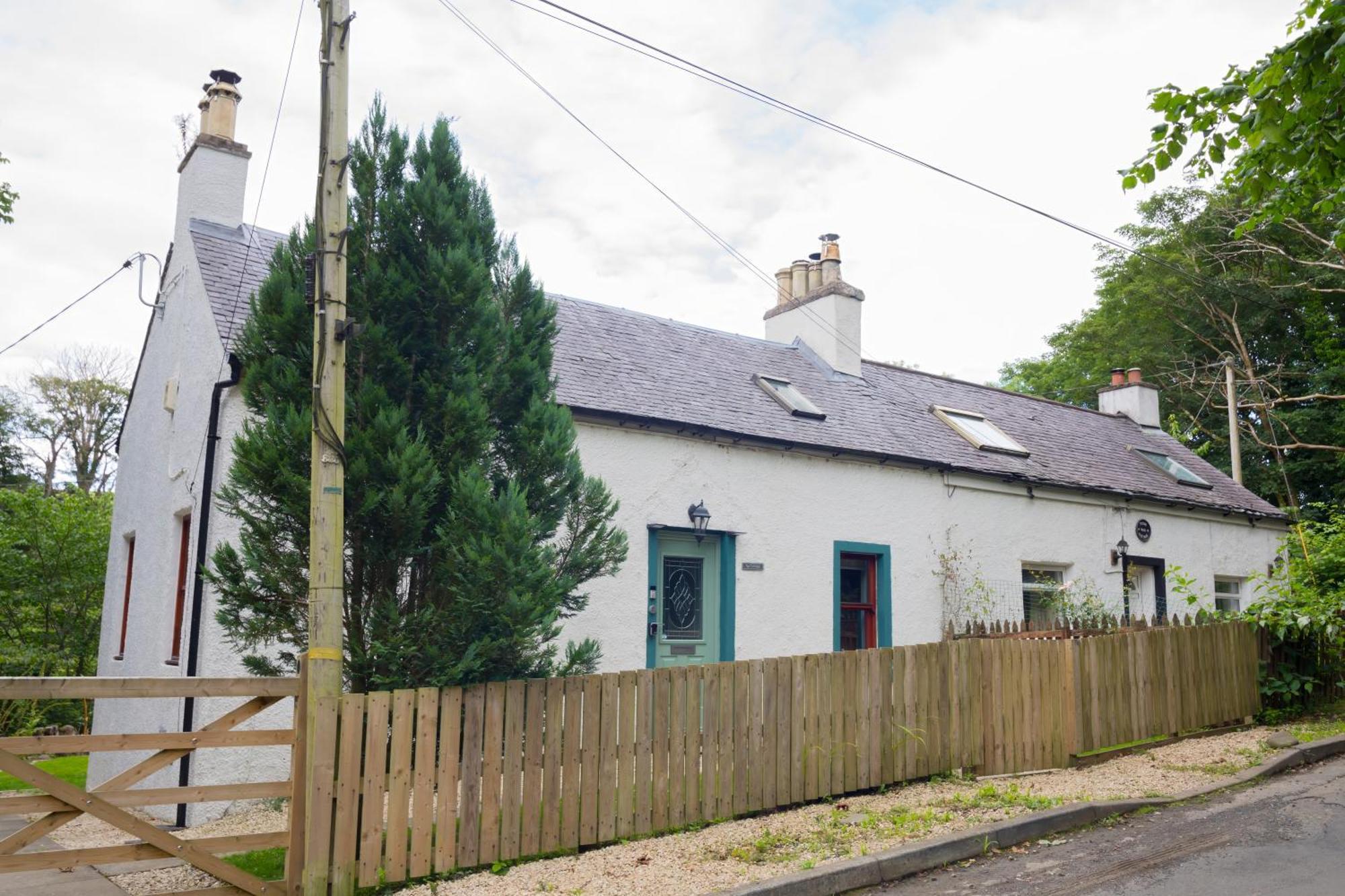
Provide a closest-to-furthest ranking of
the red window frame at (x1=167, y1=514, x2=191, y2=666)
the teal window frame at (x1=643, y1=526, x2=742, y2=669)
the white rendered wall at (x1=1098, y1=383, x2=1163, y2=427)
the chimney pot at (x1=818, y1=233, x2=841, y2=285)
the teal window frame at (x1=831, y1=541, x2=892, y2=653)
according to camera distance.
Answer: the red window frame at (x1=167, y1=514, x2=191, y2=666) < the teal window frame at (x1=643, y1=526, x2=742, y2=669) < the teal window frame at (x1=831, y1=541, x2=892, y2=653) < the chimney pot at (x1=818, y1=233, x2=841, y2=285) < the white rendered wall at (x1=1098, y1=383, x2=1163, y2=427)

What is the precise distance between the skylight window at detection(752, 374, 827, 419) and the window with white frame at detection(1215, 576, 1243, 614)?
9.17 metres

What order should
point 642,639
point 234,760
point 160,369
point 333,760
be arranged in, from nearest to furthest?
point 333,760, point 234,760, point 642,639, point 160,369

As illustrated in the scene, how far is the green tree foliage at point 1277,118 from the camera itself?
267 inches

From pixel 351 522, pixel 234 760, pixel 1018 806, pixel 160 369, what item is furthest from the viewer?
pixel 160 369

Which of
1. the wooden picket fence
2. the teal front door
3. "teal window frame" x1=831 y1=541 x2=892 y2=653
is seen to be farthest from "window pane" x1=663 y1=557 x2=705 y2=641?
the wooden picket fence

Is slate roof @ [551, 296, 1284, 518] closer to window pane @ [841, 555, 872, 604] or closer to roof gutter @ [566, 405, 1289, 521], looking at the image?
roof gutter @ [566, 405, 1289, 521]

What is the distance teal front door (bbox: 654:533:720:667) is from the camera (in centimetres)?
1119

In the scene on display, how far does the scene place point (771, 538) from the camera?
11992 mm

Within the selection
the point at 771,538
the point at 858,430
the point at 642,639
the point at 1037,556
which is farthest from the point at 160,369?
the point at 1037,556

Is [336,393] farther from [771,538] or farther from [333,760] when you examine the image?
[771,538]

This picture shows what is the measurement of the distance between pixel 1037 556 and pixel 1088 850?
8.67m

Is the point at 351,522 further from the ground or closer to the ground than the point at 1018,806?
further from the ground

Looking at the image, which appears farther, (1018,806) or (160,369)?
(160,369)

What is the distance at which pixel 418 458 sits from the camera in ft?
20.4
